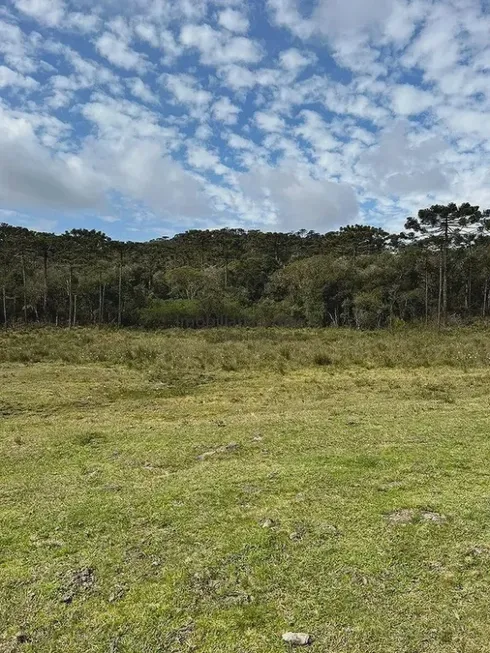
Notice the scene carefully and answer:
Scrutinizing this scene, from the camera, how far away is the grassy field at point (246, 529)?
330 centimetres

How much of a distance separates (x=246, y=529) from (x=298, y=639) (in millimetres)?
1474

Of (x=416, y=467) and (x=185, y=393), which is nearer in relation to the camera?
(x=416, y=467)

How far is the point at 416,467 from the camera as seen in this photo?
20.0 feet

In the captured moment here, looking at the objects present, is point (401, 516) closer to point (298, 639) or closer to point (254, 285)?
point (298, 639)

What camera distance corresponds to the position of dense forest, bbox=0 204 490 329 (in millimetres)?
55562

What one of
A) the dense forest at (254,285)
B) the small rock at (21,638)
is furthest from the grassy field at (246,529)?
the dense forest at (254,285)

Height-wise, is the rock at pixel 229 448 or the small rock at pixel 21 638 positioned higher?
the rock at pixel 229 448

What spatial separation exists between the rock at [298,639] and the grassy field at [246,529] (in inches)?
2.3

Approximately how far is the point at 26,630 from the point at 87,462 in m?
3.39

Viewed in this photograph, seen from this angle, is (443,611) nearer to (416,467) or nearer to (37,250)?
(416,467)

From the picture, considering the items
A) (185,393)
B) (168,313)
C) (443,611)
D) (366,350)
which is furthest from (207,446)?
(168,313)

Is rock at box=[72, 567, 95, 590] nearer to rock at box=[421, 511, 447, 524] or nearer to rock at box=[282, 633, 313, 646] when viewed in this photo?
rock at box=[282, 633, 313, 646]

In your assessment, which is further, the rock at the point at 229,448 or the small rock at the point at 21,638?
the rock at the point at 229,448

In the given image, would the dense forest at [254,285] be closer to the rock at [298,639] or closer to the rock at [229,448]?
the rock at [229,448]
